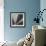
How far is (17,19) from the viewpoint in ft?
18.5

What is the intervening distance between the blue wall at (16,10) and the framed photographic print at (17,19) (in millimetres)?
126

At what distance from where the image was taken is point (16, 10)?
5602 mm

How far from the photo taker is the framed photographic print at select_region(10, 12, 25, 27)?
18.4ft

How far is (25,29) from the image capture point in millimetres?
5637

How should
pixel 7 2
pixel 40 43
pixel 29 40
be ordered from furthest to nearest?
pixel 7 2
pixel 29 40
pixel 40 43

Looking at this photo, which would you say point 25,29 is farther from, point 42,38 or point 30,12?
point 42,38

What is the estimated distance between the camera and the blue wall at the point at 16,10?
18.3ft

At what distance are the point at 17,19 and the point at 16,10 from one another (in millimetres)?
366

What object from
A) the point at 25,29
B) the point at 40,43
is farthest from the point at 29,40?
the point at 25,29

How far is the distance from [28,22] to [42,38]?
3.03 m

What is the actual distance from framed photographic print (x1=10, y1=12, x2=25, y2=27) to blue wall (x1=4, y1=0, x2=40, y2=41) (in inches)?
4.9

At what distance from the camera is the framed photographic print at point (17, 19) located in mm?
5602

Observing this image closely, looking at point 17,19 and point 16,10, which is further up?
point 16,10

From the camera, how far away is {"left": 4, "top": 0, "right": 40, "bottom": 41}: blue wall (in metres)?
5.58
